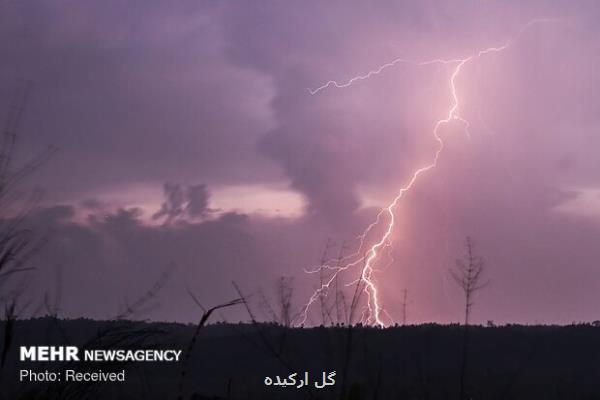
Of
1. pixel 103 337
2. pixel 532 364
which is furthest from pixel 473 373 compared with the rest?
pixel 103 337

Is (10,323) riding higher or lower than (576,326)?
lower

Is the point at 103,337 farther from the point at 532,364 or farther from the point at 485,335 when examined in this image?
the point at 485,335

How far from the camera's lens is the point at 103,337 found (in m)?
2.77

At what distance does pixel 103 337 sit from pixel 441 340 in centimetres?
4034

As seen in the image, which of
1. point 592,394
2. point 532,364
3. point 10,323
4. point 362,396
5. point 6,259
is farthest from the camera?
point 532,364

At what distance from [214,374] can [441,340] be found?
12542mm

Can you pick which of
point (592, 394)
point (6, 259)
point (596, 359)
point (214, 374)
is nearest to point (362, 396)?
point (6, 259)

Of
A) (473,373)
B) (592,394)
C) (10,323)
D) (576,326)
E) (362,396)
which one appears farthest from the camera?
(576,326)

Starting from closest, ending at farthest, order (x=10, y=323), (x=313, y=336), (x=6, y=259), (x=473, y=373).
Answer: (x=10, y=323) < (x=6, y=259) < (x=473, y=373) < (x=313, y=336)

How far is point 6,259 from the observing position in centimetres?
254

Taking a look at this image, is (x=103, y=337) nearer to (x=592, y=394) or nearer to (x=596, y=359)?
(x=592, y=394)

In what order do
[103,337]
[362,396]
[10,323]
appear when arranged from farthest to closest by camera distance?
[103,337] → [362,396] → [10,323]

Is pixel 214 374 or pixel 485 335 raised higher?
pixel 485 335

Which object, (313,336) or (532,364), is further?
(313,336)
